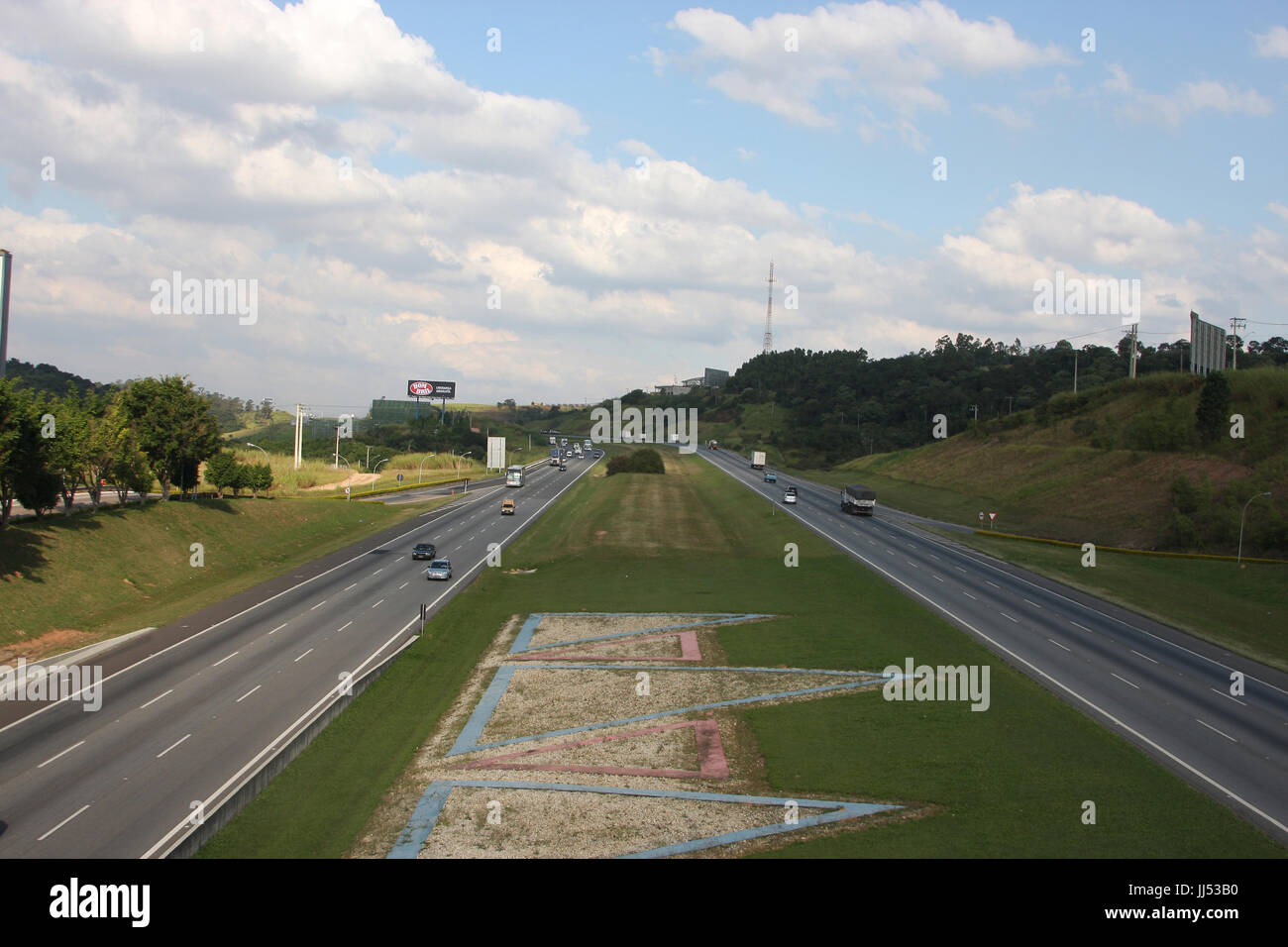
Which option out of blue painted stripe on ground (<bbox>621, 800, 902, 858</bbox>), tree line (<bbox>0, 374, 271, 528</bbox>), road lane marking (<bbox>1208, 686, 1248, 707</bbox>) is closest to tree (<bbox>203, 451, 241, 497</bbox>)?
tree line (<bbox>0, 374, 271, 528</bbox>)

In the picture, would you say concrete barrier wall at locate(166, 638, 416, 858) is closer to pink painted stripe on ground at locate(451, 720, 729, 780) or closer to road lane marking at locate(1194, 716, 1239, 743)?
pink painted stripe on ground at locate(451, 720, 729, 780)

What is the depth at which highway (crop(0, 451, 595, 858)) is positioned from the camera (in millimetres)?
23344

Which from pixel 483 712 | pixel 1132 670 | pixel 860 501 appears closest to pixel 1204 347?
pixel 860 501

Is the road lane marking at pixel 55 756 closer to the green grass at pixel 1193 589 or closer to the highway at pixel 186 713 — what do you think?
the highway at pixel 186 713

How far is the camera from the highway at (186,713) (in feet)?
76.6

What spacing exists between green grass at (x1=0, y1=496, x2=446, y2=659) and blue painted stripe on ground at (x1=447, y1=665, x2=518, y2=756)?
20.3 meters

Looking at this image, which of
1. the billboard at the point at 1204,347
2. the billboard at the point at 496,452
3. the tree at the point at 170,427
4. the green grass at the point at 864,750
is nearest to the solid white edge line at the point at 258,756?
the green grass at the point at 864,750

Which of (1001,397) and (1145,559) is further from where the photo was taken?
(1001,397)

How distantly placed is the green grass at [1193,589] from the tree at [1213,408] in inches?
1483

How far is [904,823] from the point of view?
24.7m
